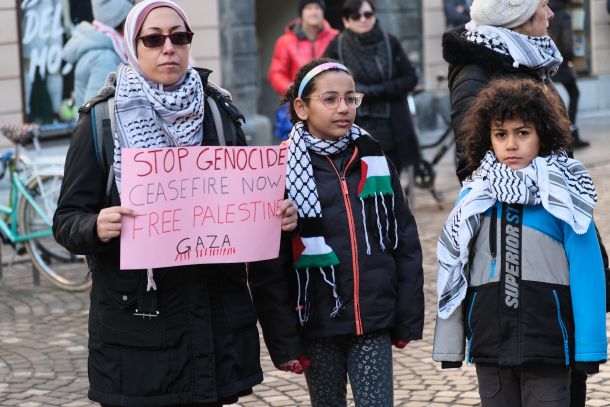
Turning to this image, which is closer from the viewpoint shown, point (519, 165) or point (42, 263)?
point (519, 165)

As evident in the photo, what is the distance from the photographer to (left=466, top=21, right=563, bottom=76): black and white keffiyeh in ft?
15.8

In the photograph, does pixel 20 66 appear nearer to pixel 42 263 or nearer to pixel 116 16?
pixel 42 263

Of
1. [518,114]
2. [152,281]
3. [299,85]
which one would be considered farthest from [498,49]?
[152,281]

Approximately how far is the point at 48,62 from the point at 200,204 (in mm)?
9824

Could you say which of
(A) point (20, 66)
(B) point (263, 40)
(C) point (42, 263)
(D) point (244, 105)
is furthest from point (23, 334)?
(B) point (263, 40)

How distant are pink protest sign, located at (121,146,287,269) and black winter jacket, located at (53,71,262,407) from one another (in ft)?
0.28

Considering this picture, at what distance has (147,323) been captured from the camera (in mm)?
3912

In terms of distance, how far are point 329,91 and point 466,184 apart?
0.54 meters

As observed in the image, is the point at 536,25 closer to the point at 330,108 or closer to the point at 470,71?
the point at 470,71

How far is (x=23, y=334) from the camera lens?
25.0 feet

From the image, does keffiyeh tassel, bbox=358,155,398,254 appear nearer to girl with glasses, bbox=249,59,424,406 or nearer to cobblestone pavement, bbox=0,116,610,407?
girl with glasses, bbox=249,59,424,406

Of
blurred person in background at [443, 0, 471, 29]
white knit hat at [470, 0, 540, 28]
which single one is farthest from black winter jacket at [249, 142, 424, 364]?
blurred person in background at [443, 0, 471, 29]

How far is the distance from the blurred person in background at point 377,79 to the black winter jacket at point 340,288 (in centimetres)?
586

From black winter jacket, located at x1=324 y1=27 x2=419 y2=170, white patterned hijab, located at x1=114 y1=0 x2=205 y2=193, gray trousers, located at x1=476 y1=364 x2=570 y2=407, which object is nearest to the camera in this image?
white patterned hijab, located at x1=114 y1=0 x2=205 y2=193
